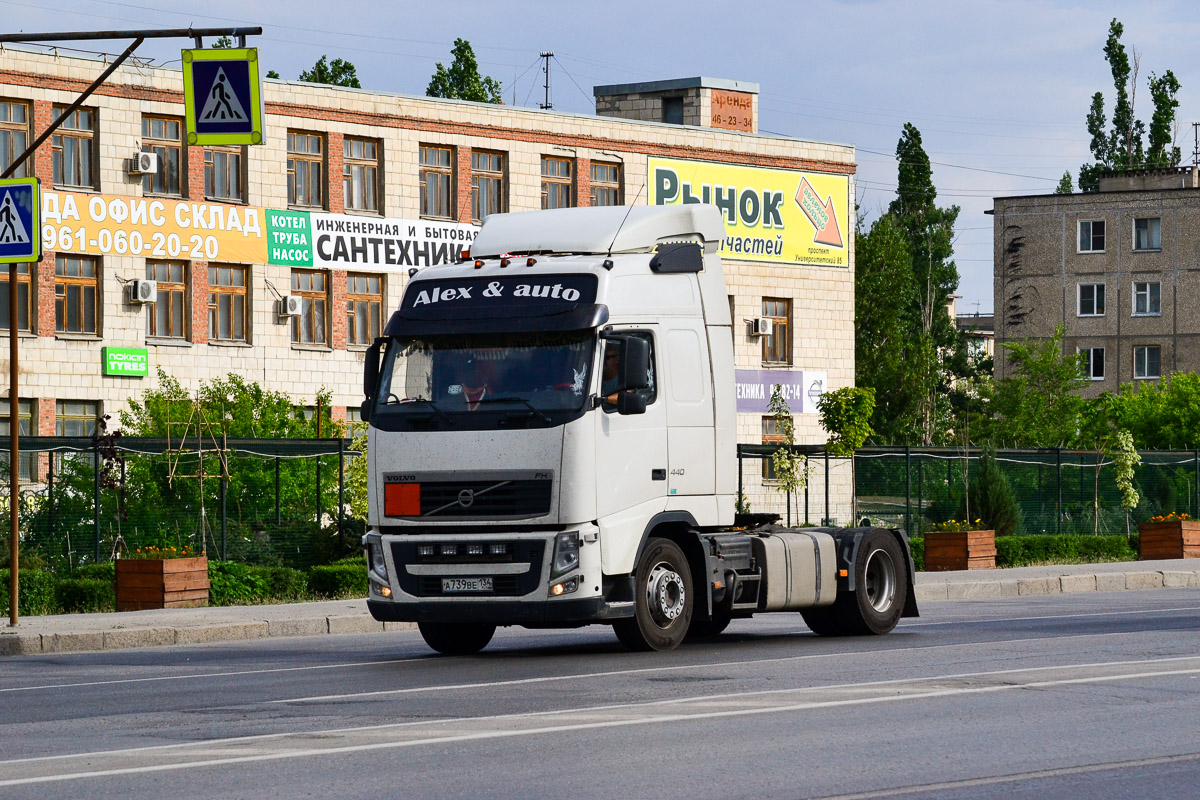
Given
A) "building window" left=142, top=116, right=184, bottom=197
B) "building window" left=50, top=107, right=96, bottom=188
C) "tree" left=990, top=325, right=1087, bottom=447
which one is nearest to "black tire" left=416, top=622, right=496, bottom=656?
"building window" left=50, top=107, right=96, bottom=188

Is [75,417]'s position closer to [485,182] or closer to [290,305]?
[290,305]

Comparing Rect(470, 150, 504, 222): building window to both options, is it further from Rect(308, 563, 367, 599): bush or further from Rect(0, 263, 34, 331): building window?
Rect(308, 563, 367, 599): bush

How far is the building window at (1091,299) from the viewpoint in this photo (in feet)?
253

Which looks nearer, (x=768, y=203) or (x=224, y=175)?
(x=224, y=175)

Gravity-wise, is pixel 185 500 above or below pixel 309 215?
below

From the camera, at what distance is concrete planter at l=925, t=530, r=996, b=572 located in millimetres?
31438

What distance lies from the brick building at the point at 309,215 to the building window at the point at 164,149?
4 centimetres

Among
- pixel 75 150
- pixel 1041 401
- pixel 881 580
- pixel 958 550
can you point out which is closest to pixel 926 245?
pixel 1041 401

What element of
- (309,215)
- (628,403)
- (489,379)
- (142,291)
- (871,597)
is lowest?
(871,597)

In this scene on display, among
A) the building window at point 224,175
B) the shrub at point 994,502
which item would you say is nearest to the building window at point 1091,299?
the building window at point 224,175

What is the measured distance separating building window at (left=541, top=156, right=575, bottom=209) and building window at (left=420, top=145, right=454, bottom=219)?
3.03 m

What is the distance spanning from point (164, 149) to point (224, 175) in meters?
1.69

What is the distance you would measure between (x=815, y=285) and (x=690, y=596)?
43157mm

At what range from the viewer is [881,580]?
17922mm
